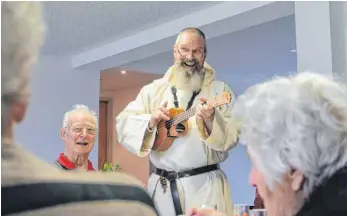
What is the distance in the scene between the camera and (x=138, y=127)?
6.06 feet

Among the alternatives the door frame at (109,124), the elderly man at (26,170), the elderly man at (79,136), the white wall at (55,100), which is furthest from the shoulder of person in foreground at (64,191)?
the door frame at (109,124)

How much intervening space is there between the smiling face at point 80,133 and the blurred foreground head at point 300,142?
4.32 ft

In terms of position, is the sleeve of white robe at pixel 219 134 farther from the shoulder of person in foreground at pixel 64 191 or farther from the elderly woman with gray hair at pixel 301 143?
the shoulder of person in foreground at pixel 64 191

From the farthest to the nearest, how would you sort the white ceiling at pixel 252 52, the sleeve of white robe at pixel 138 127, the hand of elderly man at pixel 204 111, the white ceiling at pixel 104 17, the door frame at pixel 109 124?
the door frame at pixel 109 124, the white ceiling at pixel 252 52, the white ceiling at pixel 104 17, the sleeve of white robe at pixel 138 127, the hand of elderly man at pixel 204 111

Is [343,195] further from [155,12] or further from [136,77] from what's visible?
[136,77]

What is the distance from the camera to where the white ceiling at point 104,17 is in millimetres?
2928

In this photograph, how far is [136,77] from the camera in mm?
5691

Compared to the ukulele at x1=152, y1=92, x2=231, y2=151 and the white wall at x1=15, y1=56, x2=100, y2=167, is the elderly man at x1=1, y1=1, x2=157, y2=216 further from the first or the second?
the white wall at x1=15, y1=56, x2=100, y2=167

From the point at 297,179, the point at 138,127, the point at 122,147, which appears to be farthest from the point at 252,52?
the point at 297,179

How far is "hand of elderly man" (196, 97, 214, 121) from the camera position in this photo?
1.71 m

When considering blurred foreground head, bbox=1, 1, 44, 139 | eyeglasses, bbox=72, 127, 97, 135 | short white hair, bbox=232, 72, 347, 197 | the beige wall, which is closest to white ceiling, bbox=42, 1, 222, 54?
eyeglasses, bbox=72, 127, 97, 135

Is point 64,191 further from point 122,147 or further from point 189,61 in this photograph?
point 122,147

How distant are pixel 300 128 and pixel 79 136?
146 centimetres

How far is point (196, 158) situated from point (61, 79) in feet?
8.80
